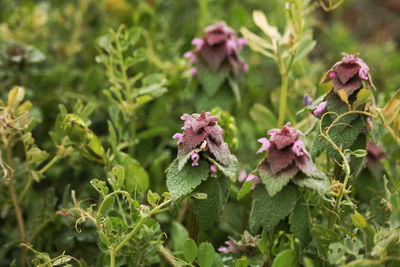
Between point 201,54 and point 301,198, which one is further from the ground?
point 201,54

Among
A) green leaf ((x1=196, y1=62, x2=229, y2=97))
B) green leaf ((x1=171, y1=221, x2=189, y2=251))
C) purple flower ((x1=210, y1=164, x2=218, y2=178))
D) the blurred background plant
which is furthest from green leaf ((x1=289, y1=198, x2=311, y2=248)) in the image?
green leaf ((x1=196, y1=62, x2=229, y2=97))

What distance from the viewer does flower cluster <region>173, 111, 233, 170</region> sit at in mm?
606

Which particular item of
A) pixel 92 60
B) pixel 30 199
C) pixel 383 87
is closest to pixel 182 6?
pixel 92 60

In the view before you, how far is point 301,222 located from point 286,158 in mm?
96

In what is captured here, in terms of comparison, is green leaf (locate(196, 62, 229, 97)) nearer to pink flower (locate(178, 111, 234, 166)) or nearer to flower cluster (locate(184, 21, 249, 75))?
flower cluster (locate(184, 21, 249, 75))

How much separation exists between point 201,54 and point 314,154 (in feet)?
1.18

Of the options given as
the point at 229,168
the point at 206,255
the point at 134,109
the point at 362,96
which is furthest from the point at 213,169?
the point at 134,109

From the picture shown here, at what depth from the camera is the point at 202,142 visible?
2.00 ft

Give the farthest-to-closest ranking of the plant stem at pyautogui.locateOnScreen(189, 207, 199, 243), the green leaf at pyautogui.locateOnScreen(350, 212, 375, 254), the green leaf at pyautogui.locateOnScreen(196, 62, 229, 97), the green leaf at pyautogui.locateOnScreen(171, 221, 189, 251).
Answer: the green leaf at pyautogui.locateOnScreen(196, 62, 229, 97)
the green leaf at pyautogui.locateOnScreen(171, 221, 189, 251)
the plant stem at pyautogui.locateOnScreen(189, 207, 199, 243)
the green leaf at pyautogui.locateOnScreen(350, 212, 375, 254)

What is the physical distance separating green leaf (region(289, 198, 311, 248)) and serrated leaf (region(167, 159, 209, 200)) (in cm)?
13

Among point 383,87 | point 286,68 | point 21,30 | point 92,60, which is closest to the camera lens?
point 286,68

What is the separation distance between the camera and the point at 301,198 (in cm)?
62

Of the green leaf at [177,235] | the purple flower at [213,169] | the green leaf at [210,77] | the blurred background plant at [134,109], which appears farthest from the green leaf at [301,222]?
the green leaf at [210,77]

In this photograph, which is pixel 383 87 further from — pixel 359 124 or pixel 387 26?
pixel 359 124
